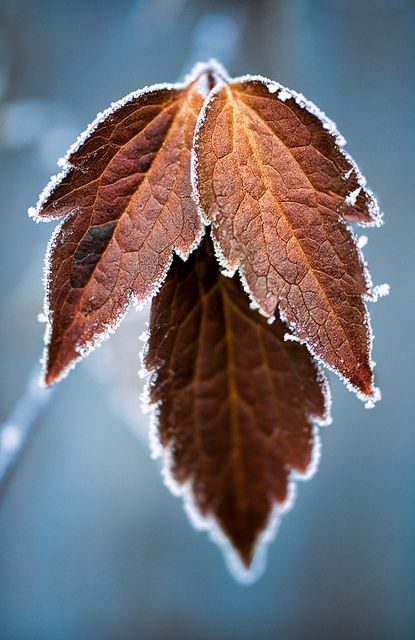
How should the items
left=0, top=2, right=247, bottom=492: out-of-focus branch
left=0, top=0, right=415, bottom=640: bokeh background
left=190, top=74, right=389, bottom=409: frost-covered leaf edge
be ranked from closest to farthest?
left=190, top=74, right=389, bottom=409: frost-covered leaf edge
left=0, top=2, right=247, bottom=492: out-of-focus branch
left=0, top=0, right=415, bottom=640: bokeh background

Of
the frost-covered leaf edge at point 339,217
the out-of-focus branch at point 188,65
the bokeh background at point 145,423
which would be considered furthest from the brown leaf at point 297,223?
the bokeh background at point 145,423

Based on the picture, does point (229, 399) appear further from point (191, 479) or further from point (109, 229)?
point (109, 229)

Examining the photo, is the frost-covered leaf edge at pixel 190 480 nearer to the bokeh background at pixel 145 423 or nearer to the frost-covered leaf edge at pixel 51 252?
the frost-covered leaf edge at pixel 51 252

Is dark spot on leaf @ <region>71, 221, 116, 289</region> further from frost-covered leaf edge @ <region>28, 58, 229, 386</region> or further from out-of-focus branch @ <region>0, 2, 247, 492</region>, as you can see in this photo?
out-of-focus branch @ <region>0, 2, 247, 492</region>

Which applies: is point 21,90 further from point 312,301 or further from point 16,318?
point 312,301

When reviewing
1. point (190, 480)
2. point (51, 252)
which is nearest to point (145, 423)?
point (190, 480)

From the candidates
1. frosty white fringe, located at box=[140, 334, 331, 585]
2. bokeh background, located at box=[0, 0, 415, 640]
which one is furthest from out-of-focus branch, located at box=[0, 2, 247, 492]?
frosty white fringe, located at box=[140, 334, 331, 585]
